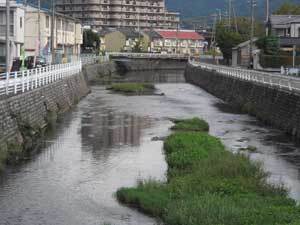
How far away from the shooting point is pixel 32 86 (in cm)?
3459

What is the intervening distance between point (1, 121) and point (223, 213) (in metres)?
12.3

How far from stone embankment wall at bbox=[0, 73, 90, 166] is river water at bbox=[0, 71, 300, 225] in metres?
0.70

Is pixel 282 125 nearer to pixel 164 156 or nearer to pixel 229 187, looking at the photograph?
pixel 164 156

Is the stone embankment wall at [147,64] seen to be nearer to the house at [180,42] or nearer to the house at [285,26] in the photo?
the house at [285,26]

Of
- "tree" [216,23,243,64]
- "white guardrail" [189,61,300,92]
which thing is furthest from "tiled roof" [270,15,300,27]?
"white guardrail" [189,61,300,92]

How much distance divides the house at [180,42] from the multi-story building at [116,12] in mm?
15273

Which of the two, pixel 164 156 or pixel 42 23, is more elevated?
pixel 42 23

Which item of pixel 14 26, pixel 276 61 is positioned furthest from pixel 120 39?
pixel 14 26

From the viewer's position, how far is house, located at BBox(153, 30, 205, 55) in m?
168

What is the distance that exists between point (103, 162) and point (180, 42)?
14942cm

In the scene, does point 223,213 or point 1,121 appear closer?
point 223,213

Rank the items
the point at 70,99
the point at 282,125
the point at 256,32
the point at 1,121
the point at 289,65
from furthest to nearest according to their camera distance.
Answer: the point at 256,32 < the point at 289,65 < the point at 70,99 < the point at 282,125 < the point at 1,121

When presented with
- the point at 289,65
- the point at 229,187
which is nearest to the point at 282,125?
the point at 229,187

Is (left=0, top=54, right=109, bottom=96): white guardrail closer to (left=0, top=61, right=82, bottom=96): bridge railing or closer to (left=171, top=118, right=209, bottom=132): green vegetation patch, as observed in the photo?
(left=0, top=61, right=82, bottom=96): bridge railing
